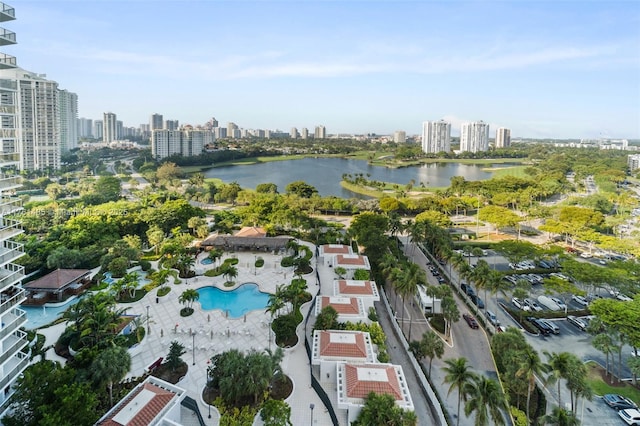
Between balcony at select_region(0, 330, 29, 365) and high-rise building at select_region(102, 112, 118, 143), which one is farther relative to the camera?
high-rise building at select_region(102, 112, 118, 143)

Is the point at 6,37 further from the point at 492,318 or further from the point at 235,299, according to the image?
the point at 492,318

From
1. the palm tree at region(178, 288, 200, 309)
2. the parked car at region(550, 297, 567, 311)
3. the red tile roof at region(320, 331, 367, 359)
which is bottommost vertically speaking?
the parked car at region(550, 297, 567, 311)

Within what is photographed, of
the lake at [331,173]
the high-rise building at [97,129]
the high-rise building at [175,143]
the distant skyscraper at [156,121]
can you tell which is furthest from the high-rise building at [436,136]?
the high-rise building at [97,129]

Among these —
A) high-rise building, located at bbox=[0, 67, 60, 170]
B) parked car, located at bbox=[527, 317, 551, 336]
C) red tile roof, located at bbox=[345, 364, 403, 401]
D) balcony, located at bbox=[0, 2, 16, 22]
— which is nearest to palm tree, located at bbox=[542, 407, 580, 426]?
red tile roof, located at bbox=[345, 364, 403, 401]

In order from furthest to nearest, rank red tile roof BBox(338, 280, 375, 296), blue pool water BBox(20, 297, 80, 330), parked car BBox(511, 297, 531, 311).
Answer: parked car BBox(511, 297, 531, 311) → red tile roof BBox(338, 280, 375, 296) → blue pool water BBox(20, 297, 80, 330)

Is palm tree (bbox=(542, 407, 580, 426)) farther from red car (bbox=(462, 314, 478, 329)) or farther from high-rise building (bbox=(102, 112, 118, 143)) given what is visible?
high-rise building (bbox=(102, 112, 118, 143))

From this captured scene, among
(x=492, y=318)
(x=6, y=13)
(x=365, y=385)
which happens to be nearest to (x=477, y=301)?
(x=492, y=318)

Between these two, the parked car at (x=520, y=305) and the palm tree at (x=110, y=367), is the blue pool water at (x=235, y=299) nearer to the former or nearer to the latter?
the palm tree at (x=110, y=367)
